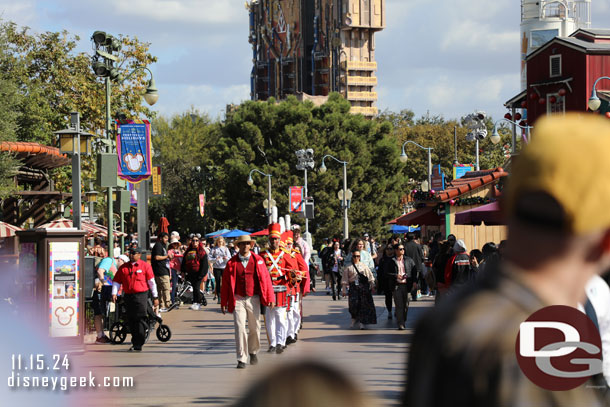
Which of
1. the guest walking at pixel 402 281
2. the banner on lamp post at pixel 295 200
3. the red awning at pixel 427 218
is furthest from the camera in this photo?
the banner on lamp post at pixel 295 200

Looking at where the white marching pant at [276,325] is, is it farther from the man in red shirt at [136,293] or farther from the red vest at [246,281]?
the man in red shirt at [136,293]

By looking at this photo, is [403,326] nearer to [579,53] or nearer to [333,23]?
[579,53]

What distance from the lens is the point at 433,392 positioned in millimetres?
1621

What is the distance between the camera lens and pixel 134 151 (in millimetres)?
24672

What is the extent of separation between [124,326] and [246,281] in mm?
3968

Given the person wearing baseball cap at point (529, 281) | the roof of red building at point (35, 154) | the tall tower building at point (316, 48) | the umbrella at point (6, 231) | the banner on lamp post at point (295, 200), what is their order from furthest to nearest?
the tall tower building at point (316, 48)
the banner on lamp post at point (295, 200)
the roof of red building at point (35, 154)
the umbrella at point (6, 231)
the person wearing baseball cap at point (529, 281)

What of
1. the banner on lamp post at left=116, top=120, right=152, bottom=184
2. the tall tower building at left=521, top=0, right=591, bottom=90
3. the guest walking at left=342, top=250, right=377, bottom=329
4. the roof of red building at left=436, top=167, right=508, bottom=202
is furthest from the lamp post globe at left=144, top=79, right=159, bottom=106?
the tall tower building at left=521, top=0, right=591, bottom=90

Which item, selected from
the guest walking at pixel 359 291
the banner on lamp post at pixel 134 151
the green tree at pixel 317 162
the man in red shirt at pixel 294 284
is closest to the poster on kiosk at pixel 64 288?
the man in red shirt at pixel 294 284

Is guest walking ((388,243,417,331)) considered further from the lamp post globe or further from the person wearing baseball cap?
the person wearing baseball cap

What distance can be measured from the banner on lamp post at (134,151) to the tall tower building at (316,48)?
107 meters

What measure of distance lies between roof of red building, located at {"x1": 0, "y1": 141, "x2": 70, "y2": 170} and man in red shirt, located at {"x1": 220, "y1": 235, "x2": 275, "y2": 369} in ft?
67.9

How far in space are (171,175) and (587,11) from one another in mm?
37991

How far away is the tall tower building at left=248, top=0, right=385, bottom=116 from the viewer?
451ft

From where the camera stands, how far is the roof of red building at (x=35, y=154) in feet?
112
